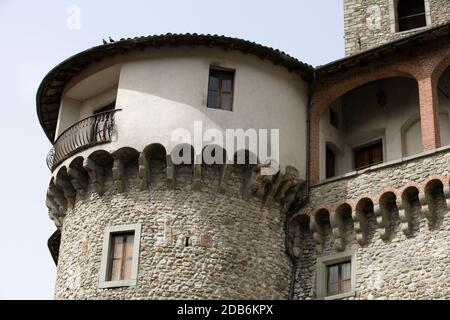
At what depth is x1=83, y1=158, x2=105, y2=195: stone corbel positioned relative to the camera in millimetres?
24781

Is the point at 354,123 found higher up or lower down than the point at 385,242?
higher up

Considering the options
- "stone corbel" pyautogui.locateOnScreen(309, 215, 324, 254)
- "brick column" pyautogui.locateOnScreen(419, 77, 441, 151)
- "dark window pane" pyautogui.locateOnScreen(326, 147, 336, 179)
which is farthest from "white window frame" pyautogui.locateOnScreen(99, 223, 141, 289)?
"brick column" pyautogui.locateOnScreen(419, 77, 441, 151)

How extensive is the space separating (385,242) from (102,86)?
30.8 ft

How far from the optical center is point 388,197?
23.9m

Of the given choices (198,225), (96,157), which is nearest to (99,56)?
(96,157)

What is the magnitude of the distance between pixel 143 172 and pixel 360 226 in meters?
5.89

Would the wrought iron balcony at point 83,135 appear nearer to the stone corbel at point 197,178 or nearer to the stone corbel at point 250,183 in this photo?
the stone corbel at point 197,178

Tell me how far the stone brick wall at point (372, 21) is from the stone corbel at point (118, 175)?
9.75 m

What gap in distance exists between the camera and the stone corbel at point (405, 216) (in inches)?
917

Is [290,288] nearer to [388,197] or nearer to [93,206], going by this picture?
[388,197]

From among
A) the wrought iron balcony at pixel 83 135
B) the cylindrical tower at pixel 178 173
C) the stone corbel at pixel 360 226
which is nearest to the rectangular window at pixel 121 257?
the cylindrical tower at pixel 178 173

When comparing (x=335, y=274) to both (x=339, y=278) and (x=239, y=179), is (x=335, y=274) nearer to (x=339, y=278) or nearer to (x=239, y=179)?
(x=339, y=278)

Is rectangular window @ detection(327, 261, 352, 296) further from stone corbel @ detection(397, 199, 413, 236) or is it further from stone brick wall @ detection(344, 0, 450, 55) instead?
stone brick wall @ detection(344, 0, 450, 55)

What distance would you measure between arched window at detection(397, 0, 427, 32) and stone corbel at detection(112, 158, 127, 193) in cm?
1166
